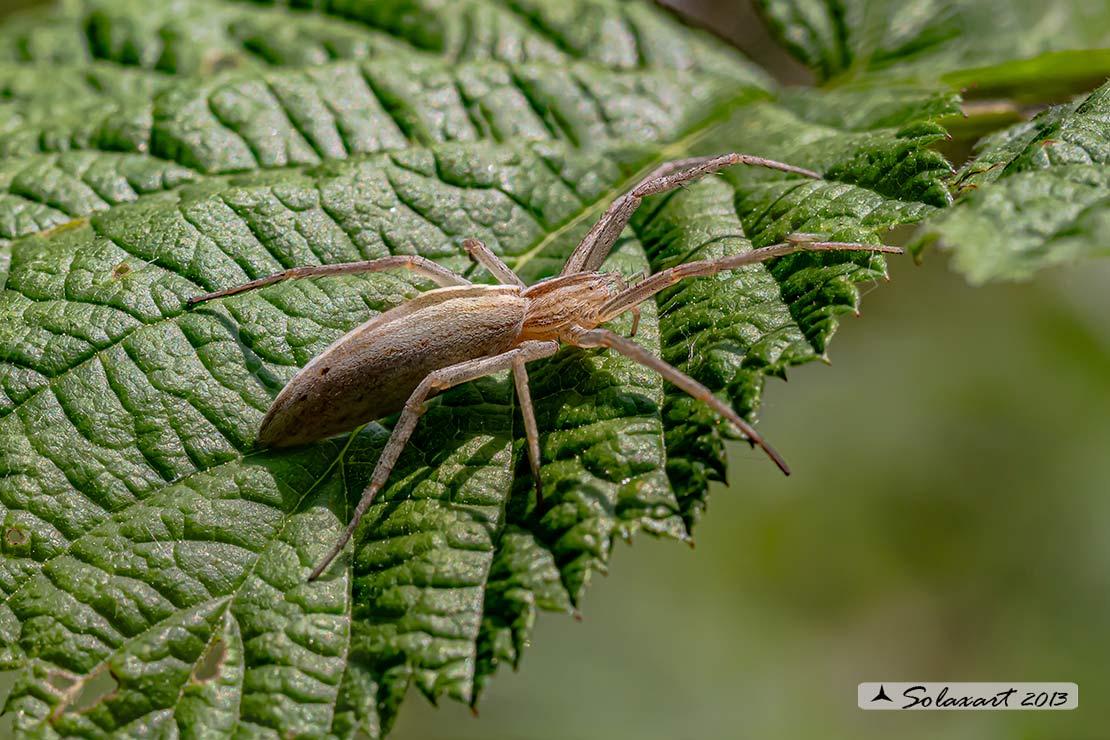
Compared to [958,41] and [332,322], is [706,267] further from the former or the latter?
[958,41]

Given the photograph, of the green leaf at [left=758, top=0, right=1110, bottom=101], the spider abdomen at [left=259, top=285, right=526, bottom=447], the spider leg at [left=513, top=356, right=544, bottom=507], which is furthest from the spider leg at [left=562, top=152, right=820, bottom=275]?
the green leaf at [left=758, top=0, right=1110, bottom=101]

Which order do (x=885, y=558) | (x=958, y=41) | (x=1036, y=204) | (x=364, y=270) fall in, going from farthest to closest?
(x=885, y=558), (x=958, y=41), (x=364, y=270), (x=1036, y=204)

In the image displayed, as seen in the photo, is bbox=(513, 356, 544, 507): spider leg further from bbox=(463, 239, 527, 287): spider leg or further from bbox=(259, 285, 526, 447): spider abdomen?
bbox=(463, 239, 527, 287): spider leg

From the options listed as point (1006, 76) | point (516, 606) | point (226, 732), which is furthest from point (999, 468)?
point (226, 732)

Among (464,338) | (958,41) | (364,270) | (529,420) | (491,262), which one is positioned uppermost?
(958,41)

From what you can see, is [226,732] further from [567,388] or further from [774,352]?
[774,352]

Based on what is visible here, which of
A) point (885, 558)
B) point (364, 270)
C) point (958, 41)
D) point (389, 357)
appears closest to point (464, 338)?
point (389, 357)

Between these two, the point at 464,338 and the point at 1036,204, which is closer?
the point at 1036,204
